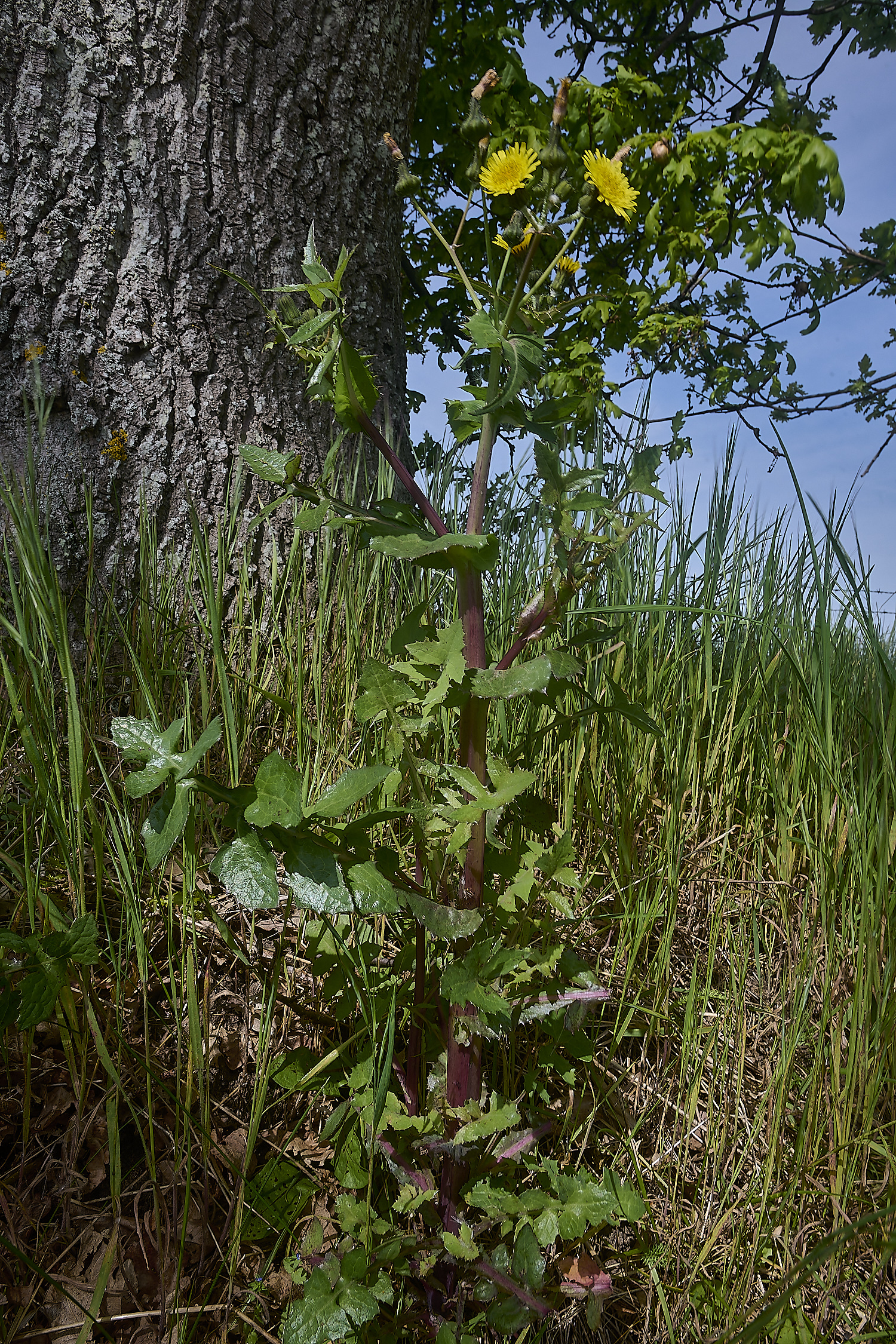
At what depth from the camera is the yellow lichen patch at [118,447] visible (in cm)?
155

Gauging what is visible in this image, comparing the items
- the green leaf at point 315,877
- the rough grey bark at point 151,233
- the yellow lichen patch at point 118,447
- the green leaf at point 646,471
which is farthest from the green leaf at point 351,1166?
the yellow lichen patch at point 118,447

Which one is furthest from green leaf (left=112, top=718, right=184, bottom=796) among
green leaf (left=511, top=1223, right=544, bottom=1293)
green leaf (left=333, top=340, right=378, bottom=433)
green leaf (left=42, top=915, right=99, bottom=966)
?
green leaf (left=511, top=1223, right=544, bottom=1293)

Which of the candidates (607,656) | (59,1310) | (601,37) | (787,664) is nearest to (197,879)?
(59,1310)

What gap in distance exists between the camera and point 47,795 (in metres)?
0.91

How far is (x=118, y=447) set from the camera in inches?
61.4

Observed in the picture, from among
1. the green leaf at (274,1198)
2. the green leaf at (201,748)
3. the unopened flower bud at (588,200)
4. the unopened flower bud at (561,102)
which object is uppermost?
the unopened flower bud at (561,102)

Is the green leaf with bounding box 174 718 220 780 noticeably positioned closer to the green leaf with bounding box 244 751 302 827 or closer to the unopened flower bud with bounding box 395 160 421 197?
the green leaf with bounding box 244 751 302 827

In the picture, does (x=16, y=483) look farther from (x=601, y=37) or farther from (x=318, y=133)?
(x=601, y=37)

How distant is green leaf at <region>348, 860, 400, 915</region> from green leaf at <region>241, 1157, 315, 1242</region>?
441 mm

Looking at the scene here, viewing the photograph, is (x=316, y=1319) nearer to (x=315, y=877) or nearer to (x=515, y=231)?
(x=315, y=877)

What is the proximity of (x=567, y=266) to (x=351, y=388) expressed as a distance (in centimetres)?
27

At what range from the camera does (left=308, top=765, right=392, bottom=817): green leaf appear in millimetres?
652

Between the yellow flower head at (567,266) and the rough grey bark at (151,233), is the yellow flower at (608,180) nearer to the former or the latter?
the yellow flower head at (567,266)

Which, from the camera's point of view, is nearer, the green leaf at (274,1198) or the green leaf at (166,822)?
the green leaf at (166,822)
